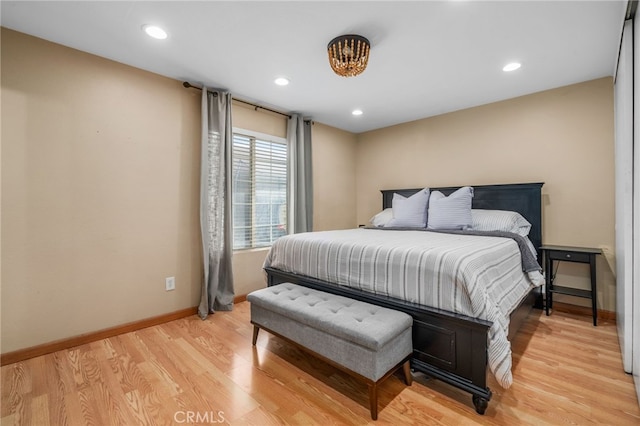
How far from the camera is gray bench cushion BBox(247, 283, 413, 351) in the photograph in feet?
4.90

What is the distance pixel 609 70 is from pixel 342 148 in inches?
120

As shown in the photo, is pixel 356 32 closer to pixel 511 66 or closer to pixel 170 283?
pixel 511 66

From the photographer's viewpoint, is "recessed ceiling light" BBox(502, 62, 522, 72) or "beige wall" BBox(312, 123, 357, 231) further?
"beige wall" BBox(312, 123, 357, 231)

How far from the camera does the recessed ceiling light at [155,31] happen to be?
196 cm

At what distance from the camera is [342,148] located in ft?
15.0

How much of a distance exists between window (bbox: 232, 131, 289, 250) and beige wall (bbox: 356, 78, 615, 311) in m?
1.97

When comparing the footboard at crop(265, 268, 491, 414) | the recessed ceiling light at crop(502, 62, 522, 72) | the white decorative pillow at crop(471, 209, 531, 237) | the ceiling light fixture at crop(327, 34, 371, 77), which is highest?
the recessed ceiling light at crop(502, 62, 522, 72)

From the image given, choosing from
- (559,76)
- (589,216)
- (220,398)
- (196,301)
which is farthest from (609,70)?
(196,301)

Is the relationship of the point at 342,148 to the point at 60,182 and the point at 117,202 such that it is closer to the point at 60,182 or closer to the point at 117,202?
the point at 117,202

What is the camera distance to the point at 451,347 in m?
1.59

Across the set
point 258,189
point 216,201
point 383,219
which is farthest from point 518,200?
point 216,201

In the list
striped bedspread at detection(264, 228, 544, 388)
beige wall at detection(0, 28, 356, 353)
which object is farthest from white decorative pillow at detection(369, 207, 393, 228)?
beige wall at detection(0, 28, 356, 353)

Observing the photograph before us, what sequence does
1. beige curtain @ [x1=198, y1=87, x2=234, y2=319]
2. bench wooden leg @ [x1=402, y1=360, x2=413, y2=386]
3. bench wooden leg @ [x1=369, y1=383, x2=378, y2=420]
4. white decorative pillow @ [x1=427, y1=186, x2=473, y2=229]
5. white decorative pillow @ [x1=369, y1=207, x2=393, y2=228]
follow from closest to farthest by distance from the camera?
bench wooden leg @ [x1=369, y1=383, x2=378, y2=420], bench wooden leg @ [x1=402, y1=360, x2=413, y2=386], beige curtain @ [x1=198, y1=87, x2=234, y2=319], white decorative pillow @ [x1=427, y1=186, x2=473, y2=229], white decorative pillow @ [x1=369, y1=207, x2=393, y2=228]

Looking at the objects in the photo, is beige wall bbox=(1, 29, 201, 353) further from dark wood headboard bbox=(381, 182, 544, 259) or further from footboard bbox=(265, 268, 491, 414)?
dark wood headboard bbox=(381, 182, 544, 259)
